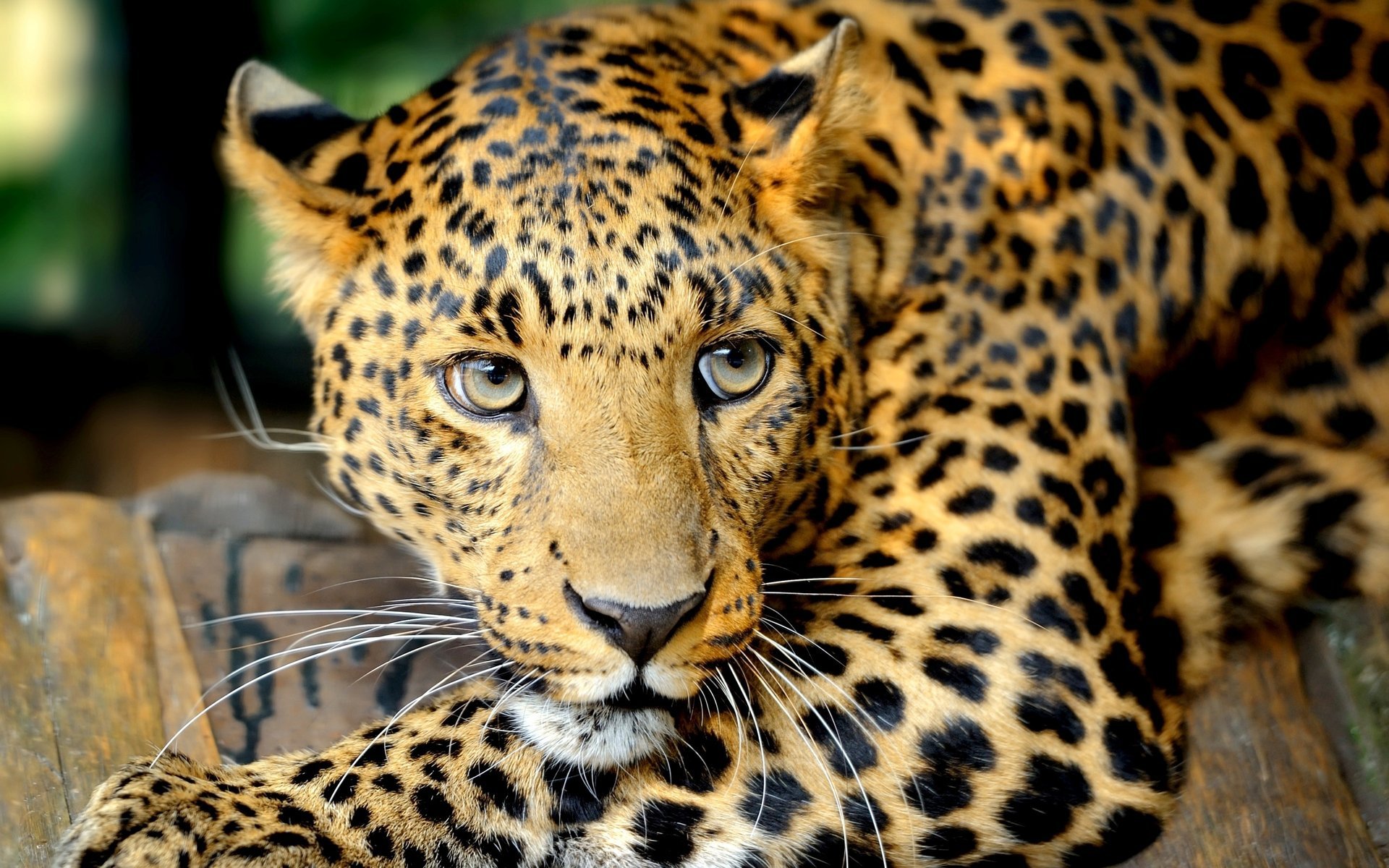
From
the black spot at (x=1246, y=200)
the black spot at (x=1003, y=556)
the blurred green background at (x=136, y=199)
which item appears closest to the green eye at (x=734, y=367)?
the black spot at (x=1003, y=556)

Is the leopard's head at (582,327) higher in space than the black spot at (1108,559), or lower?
higher

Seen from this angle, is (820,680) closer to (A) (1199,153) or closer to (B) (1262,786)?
(B) (1262,786)

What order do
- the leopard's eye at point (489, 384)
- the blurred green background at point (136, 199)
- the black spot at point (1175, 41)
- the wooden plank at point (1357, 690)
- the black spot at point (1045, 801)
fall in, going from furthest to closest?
the blurred green background at point (136, 199) → the black spot at point (1175, 41) → the wooden plank at point (1357, 690) → the black spot at point (1045, 801) → the leopard's eye at point (489, 384)

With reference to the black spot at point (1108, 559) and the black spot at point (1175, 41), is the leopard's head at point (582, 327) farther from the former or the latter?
the black spot at point (1175, 41)

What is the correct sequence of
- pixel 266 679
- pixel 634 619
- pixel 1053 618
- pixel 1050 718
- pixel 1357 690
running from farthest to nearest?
pixel 266 679
pixel 1357 690
pixel 1053 618
pixel 1050 718
pixel 634 619

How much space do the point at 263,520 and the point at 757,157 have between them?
2.63 meters

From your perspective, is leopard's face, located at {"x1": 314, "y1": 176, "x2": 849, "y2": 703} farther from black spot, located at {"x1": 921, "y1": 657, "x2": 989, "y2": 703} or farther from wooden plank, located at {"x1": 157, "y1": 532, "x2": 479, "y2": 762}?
wooden plank, located at {"x1": 157, "y1": 532, "x2": 479, "y2": 762}

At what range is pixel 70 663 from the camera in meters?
4.53

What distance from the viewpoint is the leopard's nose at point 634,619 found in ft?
10.4

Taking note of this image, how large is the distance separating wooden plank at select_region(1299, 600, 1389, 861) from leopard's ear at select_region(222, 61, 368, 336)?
10.7 feet

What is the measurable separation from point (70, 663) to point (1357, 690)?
4.06m

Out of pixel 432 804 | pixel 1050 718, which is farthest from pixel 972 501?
pixel 432 804

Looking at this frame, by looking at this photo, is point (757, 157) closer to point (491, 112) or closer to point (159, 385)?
point (491, 112)

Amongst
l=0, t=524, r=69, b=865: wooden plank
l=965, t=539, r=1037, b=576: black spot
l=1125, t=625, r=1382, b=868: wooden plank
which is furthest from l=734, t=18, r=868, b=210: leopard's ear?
l=0, t=524, r=69, b=865: wooden plank
